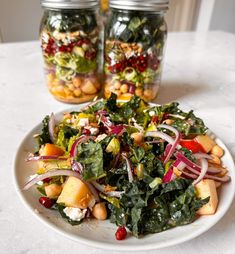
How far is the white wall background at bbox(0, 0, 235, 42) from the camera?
2.91m

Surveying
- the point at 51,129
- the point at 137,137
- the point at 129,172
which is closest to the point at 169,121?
the point at 137,137

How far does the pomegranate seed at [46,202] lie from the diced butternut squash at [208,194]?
353 mm

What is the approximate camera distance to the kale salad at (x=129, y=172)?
68cm

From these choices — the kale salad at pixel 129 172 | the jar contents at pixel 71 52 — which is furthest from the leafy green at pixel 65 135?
the jar contents at pixel 71 52

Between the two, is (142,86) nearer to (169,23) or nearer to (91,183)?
(91,183)

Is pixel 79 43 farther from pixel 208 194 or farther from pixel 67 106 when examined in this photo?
pixel 208 194

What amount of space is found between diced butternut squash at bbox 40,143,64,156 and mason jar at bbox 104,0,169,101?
0.38m

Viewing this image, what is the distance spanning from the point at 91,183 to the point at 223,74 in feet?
3.97

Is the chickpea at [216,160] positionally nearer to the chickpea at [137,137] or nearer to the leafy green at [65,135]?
the chickpea at [137,137]

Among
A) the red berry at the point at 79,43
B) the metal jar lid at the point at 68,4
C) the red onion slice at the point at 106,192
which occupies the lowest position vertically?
the red onion slice at the point at 106,192

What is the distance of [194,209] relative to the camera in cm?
68

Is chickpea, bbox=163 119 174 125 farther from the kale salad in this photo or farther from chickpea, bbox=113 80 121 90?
chickpea, bbox=113 80 121 90

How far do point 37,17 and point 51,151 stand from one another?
8.56ft

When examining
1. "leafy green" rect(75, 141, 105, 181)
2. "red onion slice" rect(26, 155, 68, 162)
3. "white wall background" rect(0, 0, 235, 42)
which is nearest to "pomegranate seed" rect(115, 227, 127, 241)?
"leafy green" rect(75, 141, 105, 181)
